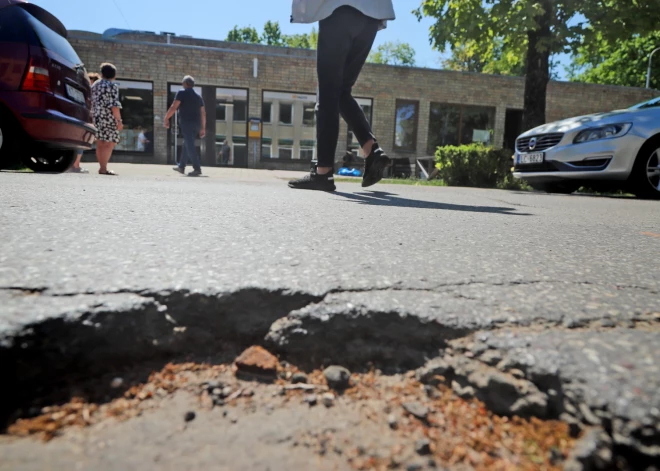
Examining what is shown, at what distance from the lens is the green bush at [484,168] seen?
31.7 ft

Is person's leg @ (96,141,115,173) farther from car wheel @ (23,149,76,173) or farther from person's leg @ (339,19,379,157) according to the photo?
person's leg @ (339,19,379,157)

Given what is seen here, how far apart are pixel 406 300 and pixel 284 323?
0.31 meters

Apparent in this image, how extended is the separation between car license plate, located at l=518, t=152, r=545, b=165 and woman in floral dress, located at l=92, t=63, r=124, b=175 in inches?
247

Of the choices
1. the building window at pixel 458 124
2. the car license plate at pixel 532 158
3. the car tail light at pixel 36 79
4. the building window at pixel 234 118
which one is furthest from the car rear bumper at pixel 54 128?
the building window at pixel 458 124

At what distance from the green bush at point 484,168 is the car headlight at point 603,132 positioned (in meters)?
2.80

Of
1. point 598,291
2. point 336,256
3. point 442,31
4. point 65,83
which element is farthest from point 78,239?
point 442,31

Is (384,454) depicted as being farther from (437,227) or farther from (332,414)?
(437,227)

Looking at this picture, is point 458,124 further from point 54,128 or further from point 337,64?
point 54,128

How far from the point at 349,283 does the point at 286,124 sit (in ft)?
65.0

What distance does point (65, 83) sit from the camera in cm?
557

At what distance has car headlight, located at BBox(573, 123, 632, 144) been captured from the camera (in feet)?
21.4

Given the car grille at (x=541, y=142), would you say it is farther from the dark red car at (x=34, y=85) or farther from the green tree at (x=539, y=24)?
the dark red car at (x=34, y=85)

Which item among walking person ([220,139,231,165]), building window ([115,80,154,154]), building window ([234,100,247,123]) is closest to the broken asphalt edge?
building window ([115,80,154,154])

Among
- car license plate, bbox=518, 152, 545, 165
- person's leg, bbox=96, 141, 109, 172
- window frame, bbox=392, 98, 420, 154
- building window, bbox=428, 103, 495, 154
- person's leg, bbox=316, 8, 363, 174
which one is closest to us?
person's leg, bbox=316, 8, 363, 174
